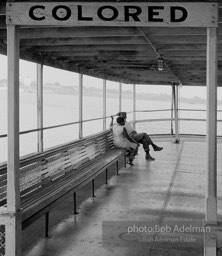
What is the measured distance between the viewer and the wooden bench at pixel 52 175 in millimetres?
4195

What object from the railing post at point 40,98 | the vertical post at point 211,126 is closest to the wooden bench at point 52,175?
the railing post at point 40,98

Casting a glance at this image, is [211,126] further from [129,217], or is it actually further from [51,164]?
[51,164]

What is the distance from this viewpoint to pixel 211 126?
3355 mm

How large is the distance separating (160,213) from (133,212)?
366 millimetres

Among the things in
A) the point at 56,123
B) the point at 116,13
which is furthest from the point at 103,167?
the point at 56,123

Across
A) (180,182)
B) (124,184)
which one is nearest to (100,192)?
(124,184)

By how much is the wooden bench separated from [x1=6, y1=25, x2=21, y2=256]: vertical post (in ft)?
0.64

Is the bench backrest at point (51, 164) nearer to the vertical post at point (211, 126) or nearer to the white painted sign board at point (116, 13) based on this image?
the white painted sign board at point (116, 13)

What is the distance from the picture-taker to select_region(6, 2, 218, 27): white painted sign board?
335cm

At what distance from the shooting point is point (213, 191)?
337cm

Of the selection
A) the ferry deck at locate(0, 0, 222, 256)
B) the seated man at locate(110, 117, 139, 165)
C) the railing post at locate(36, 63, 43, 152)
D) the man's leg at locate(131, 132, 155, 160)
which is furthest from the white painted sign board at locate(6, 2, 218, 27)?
the man's leg at locate(131, 132, 155, 160)

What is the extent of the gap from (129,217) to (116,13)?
2.83m

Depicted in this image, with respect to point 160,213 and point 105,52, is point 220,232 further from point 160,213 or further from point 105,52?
point 105,52

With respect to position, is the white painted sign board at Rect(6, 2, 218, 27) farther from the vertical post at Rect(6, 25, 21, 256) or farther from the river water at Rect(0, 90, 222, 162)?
the river water at Rect(0, 90, 222, 162)
